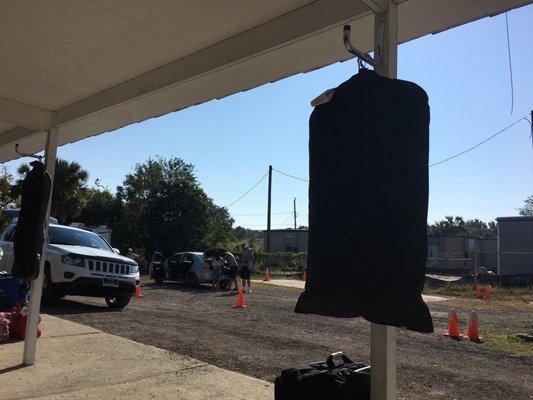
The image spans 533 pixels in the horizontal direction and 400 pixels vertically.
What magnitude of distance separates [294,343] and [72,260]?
5.49m

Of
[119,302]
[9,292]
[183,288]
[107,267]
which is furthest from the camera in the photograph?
[183,288]

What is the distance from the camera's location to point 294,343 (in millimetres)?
8281

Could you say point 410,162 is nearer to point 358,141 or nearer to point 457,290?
point 358,141

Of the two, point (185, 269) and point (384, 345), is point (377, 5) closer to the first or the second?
point (384, 345)

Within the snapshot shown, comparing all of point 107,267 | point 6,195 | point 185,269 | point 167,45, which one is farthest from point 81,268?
point 6,195

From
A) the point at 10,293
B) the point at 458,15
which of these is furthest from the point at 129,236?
the point at 458,15

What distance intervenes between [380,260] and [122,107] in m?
4.63

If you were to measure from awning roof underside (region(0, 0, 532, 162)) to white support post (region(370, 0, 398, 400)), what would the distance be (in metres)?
0.29

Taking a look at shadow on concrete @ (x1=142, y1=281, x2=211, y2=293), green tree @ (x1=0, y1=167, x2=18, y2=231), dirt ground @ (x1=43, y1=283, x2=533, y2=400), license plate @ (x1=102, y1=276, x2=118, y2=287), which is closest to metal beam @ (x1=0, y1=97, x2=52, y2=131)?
dirt ground @ (x1=43, y1=283, x2=533, y2=400)

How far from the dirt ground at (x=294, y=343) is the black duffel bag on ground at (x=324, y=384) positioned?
280 cm

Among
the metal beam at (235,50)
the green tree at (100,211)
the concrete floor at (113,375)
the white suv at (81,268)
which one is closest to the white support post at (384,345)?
the metal beam at (235,50)

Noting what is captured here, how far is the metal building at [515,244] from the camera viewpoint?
2688 centimetres

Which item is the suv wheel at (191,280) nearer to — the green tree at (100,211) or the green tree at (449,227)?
the green tree at (100,211)

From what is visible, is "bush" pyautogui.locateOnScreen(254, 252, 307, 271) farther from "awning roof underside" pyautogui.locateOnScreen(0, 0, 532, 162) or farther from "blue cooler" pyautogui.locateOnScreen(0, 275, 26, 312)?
"awning roof underside" pyautogui.locateOnScreen(0, 0, 532, 162)
